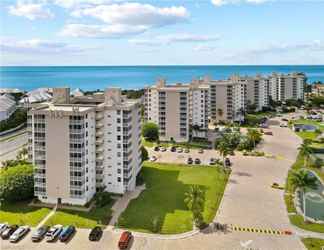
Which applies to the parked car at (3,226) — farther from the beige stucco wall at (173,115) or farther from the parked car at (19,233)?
the beige stucco wall at (173,115)

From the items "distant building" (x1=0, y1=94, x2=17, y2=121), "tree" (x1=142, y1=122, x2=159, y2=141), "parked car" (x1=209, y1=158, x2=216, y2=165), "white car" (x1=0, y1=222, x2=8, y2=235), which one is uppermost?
"distant building" (x1=0, y1=94, x2=17, y2=121)

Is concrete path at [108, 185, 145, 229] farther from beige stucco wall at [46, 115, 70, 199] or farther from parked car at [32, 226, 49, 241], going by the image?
parked car at [32, 226, 49, 241]

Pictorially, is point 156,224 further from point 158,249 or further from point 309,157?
point 309,157

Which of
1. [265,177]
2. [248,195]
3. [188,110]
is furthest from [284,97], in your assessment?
[248,195]

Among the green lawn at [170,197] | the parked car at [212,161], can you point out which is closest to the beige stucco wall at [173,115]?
the parked car at [212,161]

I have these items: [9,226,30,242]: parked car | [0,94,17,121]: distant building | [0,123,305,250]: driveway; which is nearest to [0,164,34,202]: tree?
[9,226,30,242]: parked car

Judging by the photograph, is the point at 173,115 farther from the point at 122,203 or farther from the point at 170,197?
the point at 122,203
